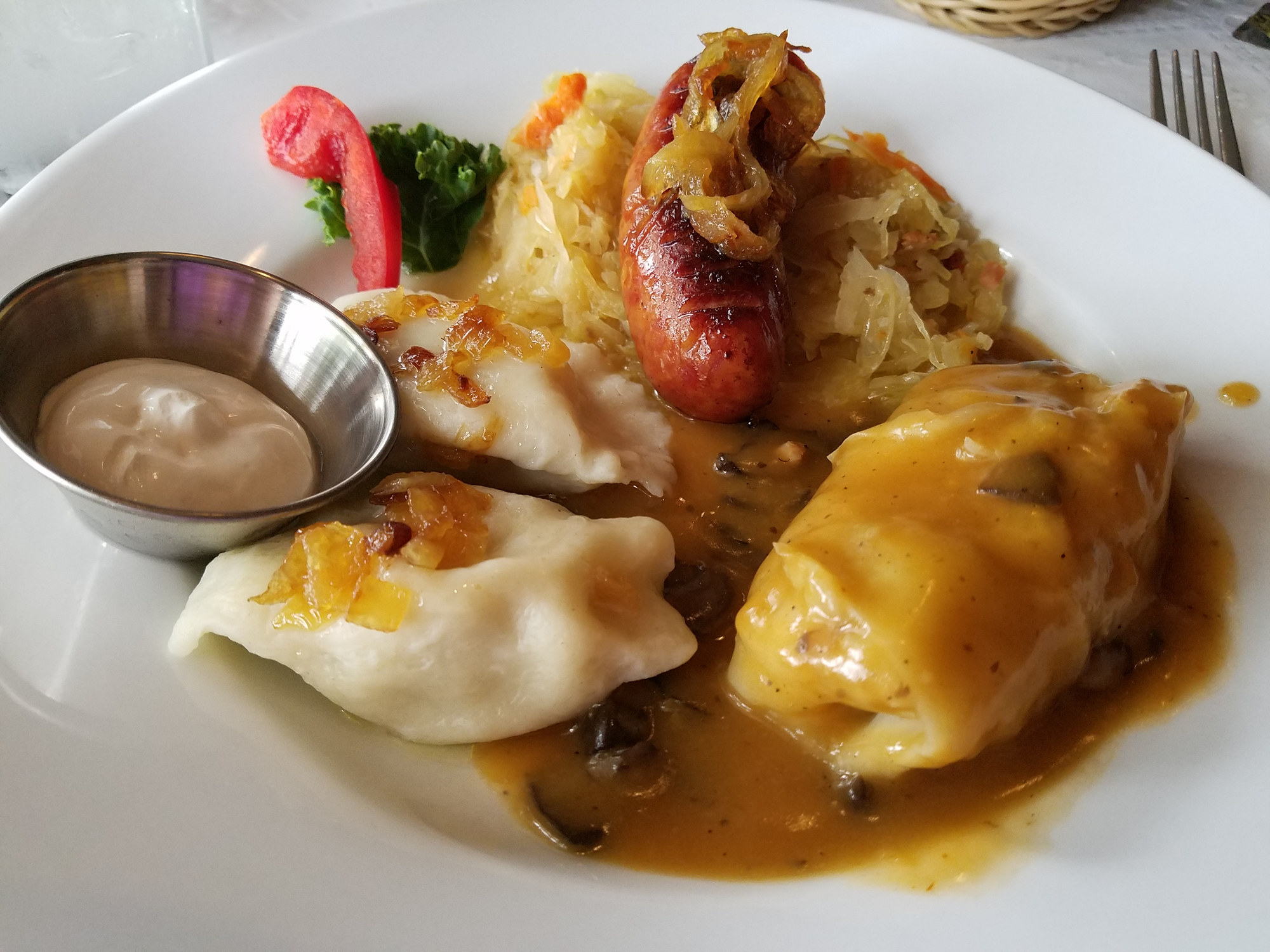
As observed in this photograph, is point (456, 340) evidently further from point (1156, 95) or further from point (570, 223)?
point (1156, 95)

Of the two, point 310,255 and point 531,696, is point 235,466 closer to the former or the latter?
point 531,696

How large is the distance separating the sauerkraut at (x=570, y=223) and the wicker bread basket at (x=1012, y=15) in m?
1.91

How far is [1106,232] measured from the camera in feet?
11.7

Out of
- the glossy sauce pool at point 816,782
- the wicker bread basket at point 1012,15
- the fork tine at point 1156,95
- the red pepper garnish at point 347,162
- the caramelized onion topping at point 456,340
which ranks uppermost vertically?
the wicker bread basket at point 1012,15

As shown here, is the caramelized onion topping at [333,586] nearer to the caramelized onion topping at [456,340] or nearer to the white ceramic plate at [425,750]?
the white ceramic plate at [425,750]

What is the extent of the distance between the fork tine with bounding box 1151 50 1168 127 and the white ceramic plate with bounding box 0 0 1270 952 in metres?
0.53

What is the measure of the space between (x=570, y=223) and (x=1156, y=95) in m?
2.55

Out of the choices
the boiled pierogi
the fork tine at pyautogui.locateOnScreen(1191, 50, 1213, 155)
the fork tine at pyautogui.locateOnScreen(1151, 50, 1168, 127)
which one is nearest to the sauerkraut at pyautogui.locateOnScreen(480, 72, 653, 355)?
the boiled pierogi

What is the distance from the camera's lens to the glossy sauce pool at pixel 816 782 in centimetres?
235

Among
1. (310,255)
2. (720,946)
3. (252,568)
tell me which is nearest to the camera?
(720,946)

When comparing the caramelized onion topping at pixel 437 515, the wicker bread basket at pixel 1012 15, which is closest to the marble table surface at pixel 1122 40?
the wicker bread basket at pixel 1012 15

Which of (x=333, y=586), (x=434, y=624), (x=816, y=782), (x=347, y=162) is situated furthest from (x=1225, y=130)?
(x=333, y=586)

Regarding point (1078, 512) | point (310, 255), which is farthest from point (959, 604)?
point (310, 255)

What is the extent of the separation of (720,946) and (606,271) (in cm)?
257
